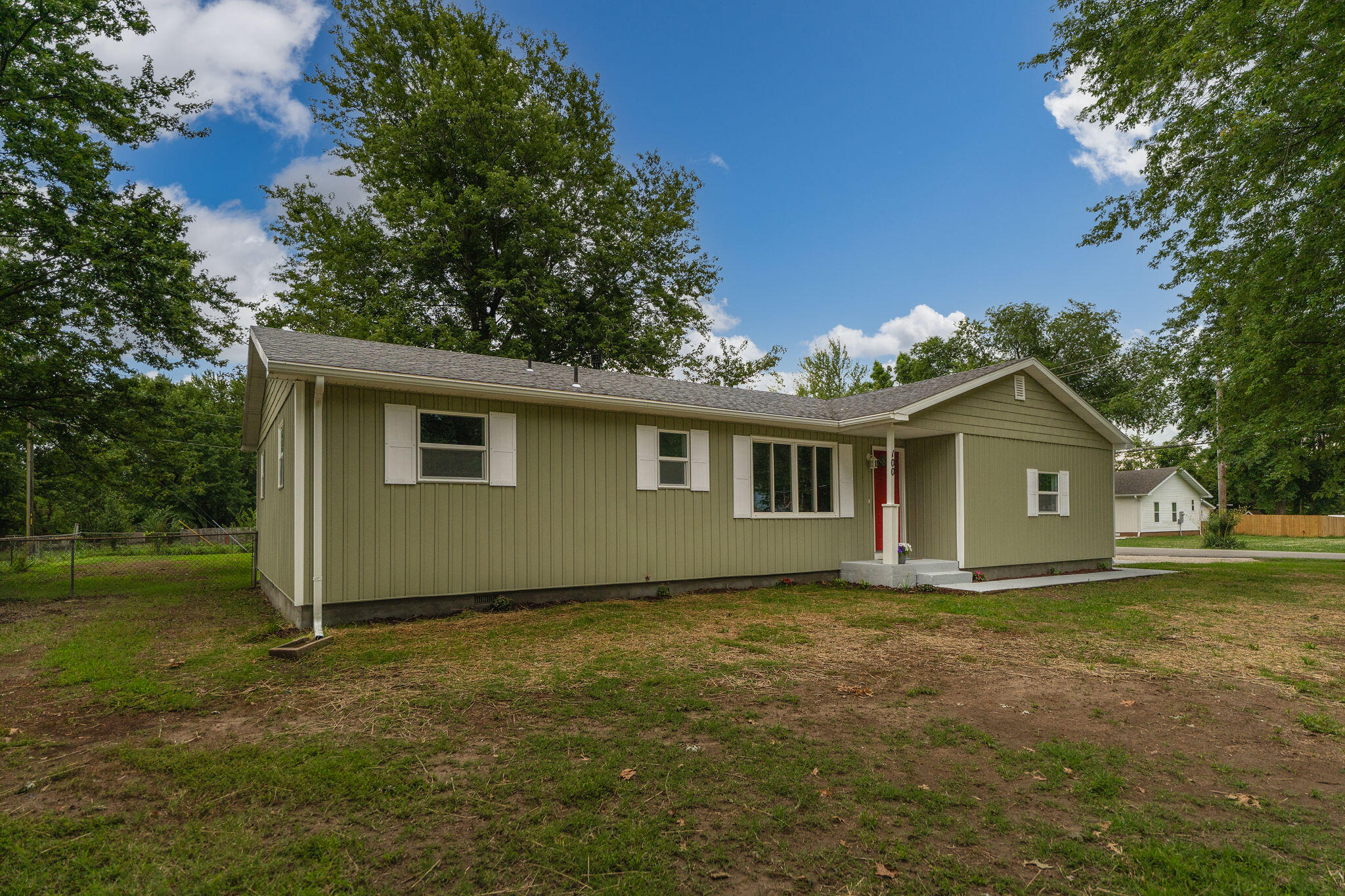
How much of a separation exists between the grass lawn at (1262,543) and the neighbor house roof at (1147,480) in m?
2.49

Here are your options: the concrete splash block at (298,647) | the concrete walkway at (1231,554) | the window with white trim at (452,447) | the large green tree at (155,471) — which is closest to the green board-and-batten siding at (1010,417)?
the window with white trim at (452,447)

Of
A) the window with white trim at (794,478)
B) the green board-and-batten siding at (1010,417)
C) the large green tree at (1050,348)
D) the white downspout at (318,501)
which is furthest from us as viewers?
the large green tree at (1050,348)

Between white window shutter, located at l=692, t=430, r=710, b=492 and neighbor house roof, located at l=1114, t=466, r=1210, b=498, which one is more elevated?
white window shutter, located at l=692, t=430, r=710, b=492

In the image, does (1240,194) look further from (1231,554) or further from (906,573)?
(1231,554)

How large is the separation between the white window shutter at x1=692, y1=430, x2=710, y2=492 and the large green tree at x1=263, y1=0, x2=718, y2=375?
1118 cm

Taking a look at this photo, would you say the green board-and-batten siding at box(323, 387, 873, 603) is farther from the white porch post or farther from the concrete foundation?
the white porch post

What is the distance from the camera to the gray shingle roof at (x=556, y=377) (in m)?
7.89

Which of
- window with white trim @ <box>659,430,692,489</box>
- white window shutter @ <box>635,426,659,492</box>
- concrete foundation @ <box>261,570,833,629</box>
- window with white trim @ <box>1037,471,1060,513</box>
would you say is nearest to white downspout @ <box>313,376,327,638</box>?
concrete foundation @ <box>261,570,833,629</box>

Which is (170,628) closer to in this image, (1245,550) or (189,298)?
(189,298)

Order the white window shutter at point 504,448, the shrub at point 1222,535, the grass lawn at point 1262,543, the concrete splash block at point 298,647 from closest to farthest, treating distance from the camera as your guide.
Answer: the concrete splash block at point 298,647 < the white window shutter at point 504,448 < the shrub at point 1222,535 < the grass lawn at point 1262,543

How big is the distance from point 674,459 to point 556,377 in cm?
222

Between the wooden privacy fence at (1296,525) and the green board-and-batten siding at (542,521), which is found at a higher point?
the green board-and-batten siding at (542,521)

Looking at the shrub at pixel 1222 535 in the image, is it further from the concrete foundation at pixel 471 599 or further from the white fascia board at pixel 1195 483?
the concrete foundation at pixel 471 599

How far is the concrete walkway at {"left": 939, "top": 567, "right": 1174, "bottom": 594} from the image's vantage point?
36.7ft
